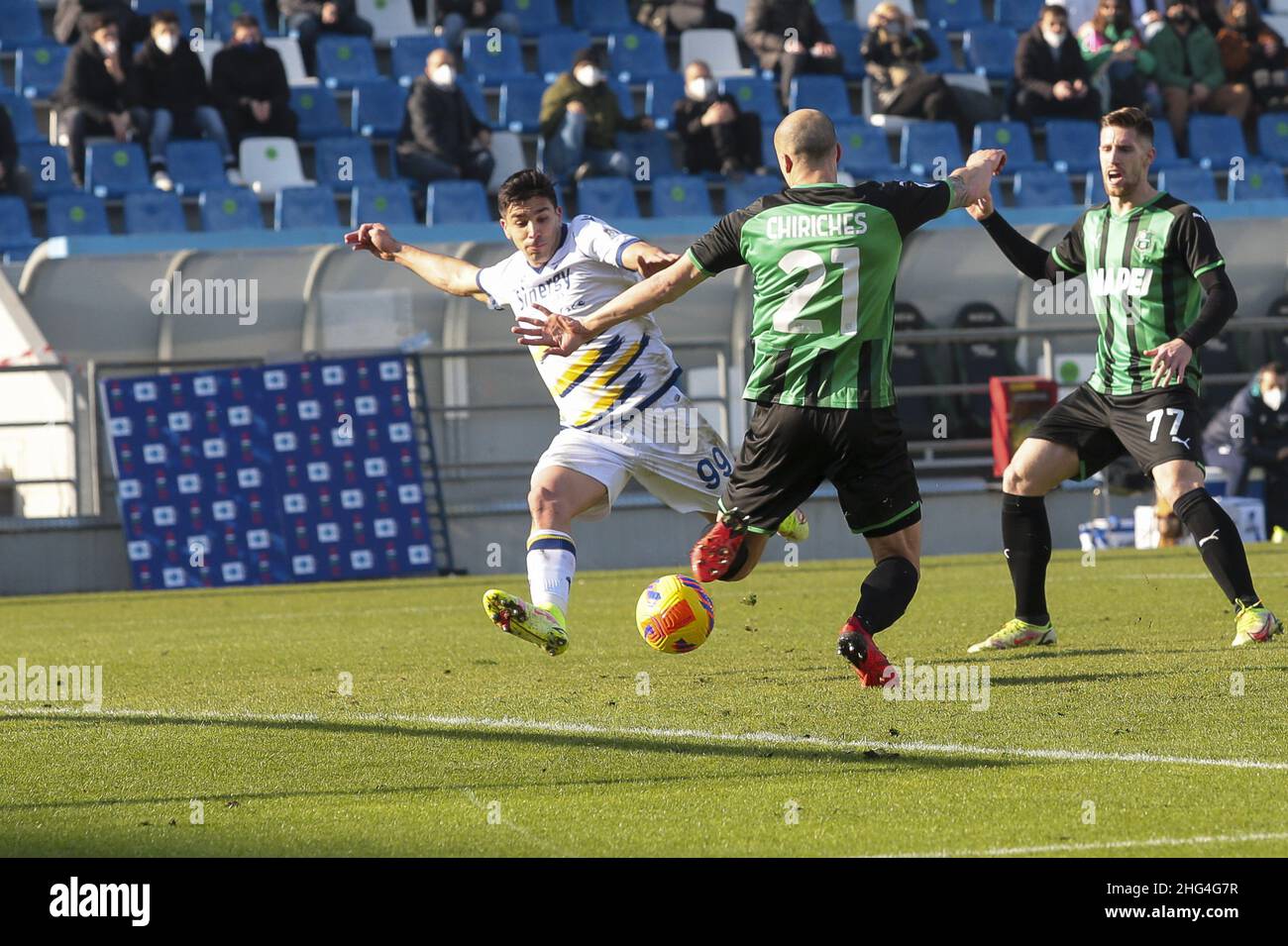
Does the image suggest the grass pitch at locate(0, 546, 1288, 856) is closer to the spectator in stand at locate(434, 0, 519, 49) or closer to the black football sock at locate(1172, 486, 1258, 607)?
the black football sock at locate(1172, 486, 1258, 607)

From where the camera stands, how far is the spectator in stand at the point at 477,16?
21859mm

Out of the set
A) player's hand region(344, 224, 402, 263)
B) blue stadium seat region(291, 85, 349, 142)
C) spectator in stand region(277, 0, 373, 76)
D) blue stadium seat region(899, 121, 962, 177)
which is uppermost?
spectator in stand region(277, 0, 373, 76)

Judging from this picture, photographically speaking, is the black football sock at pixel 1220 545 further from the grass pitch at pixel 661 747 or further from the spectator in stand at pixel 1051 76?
the spectator in stand at pixel 1051 76

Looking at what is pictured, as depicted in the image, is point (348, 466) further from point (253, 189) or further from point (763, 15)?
point (763, 15)

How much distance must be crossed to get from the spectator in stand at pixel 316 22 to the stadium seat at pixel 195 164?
256cm

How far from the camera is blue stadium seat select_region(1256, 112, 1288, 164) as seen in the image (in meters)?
22.7

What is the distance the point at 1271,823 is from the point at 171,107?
1677 cm

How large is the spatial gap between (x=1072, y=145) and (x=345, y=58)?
8.28 metres

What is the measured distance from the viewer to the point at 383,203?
18.9 m

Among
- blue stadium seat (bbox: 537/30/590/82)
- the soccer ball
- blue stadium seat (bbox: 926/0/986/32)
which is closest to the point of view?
the soccer ball

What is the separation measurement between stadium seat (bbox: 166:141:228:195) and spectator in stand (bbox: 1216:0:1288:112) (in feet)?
39.6

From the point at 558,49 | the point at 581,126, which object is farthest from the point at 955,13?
the point at 581,126

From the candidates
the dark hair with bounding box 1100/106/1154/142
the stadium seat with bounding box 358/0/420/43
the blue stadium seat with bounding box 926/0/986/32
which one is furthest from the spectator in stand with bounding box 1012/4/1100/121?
the dark hair with bounding box 1100/106/1154/142
